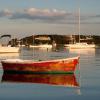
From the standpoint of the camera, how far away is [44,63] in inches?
1549

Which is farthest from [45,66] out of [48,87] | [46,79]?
[48,87]

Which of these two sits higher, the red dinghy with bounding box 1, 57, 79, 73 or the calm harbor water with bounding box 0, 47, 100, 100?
the red dinghy with bounding box 1, 57, 79, 73

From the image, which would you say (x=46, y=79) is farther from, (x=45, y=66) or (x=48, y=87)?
(x=48, y=87)

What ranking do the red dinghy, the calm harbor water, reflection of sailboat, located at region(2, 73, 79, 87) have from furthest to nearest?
the red dinghy
reflection of sailboat, located at region(2, 73, 79, 87)
the calm harbor water

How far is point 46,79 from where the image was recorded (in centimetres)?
3591

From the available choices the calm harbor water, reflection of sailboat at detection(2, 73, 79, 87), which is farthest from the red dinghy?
the calm harbor water

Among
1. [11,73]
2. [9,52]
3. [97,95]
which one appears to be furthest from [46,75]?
[9,52]

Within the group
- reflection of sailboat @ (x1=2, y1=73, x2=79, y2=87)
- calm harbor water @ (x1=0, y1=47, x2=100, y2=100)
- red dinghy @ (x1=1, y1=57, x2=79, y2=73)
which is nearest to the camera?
calm harbor water @ (x1=0, y1=47, x2=100, y2=100)

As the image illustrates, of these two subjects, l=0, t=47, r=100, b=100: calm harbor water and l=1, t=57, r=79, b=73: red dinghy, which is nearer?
l=0, t=47, r=100, b=100: calm harbor water

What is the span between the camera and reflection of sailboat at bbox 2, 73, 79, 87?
3288cm

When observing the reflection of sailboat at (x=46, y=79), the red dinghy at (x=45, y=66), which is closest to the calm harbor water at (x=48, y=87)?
the reflection of sailboat at (x=46, y=79)

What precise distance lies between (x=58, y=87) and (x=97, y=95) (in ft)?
16.8

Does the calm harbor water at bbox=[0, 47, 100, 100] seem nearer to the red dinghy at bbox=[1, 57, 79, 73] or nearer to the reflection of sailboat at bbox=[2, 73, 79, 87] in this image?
the reflection of sailboat at bbox=[2, 73, 79, 87]

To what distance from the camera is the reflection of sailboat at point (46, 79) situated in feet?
108
